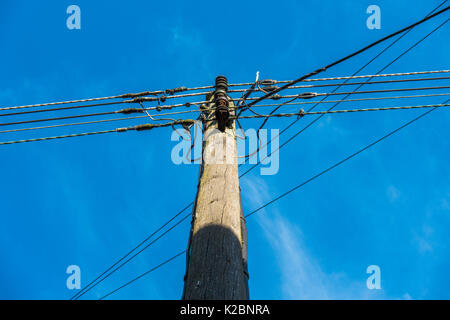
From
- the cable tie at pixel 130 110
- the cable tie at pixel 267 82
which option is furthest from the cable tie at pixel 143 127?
the cable tie at pixel 267 82

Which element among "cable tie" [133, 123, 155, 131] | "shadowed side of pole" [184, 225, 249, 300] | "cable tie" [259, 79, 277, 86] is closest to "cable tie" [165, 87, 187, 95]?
"cable tie" [133, 123, 155, 131]

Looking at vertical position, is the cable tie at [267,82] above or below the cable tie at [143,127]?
above

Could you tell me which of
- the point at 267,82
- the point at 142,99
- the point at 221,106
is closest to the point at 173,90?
the point at 142,99

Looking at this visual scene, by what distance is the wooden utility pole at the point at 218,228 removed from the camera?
2.85 metres

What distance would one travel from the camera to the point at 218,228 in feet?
10.7

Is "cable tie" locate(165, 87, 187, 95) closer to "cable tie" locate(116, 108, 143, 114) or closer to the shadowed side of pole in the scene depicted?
"cable tie" locate(116, 108, 143, 114)

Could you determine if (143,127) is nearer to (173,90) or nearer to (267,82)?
(173,90)

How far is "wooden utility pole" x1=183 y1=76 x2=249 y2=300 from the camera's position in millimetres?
2846

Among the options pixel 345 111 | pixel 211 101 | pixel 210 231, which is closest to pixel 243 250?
pixel 210 231

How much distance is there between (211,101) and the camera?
490 centimetres

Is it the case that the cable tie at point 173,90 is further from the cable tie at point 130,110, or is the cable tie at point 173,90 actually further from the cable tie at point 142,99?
the cable tie at point 130,110

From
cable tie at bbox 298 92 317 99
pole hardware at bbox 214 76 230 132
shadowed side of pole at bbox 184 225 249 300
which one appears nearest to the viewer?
shadowed side of pole at bbox 184 225 249 300
